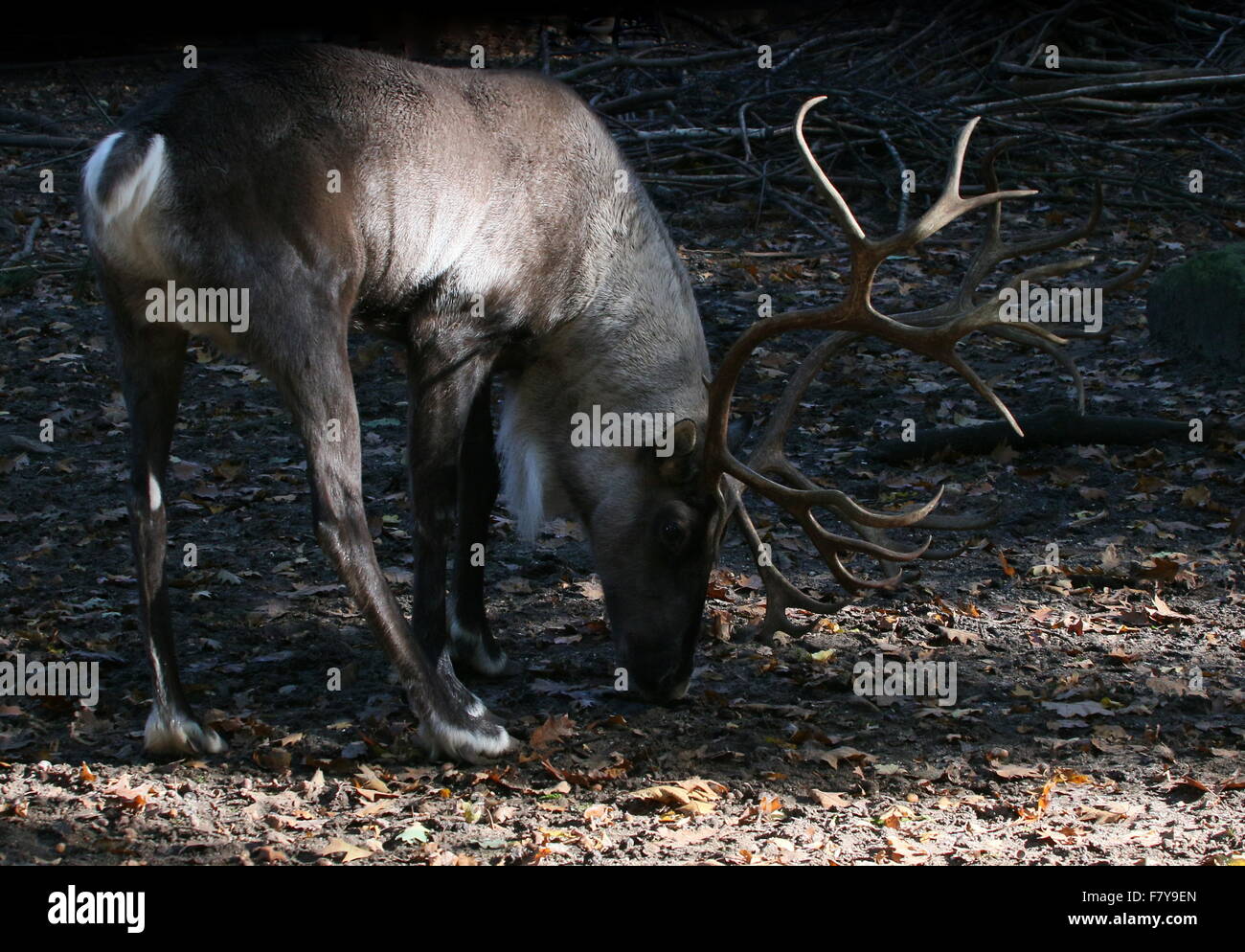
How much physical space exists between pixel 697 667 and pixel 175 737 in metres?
1.99

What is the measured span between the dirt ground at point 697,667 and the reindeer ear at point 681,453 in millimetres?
740

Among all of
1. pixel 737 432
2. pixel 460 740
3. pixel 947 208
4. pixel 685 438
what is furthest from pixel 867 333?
pixel 460 740

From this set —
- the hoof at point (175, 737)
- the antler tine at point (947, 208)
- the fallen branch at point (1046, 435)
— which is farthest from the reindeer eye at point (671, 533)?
the fallen branch at point (1046, 435)

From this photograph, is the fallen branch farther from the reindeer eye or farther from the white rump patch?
the white rump patch

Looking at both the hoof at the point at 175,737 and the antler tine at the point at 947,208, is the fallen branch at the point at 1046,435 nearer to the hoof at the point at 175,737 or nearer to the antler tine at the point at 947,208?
the antler tine at the point at 947,208

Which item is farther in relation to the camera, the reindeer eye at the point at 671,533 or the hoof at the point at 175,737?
the reindeer eye at the point at 671,533

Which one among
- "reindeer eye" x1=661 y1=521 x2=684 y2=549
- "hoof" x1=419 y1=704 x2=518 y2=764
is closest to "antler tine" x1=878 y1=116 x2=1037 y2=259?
"reindeer eye" x1=661 y1=521 x2=684 y2=549

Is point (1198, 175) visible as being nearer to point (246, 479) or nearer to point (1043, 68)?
point (1043, 68)

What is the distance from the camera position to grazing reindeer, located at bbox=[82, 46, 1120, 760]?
13.6 ft

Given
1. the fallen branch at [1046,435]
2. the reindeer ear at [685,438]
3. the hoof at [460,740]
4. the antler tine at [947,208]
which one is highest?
the antler tine at [947,208]

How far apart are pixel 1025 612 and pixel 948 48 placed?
7950 mm

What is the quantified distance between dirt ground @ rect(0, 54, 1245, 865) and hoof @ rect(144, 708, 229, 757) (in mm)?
62

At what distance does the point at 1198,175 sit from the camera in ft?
32.4

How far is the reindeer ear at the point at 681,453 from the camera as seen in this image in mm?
4848
